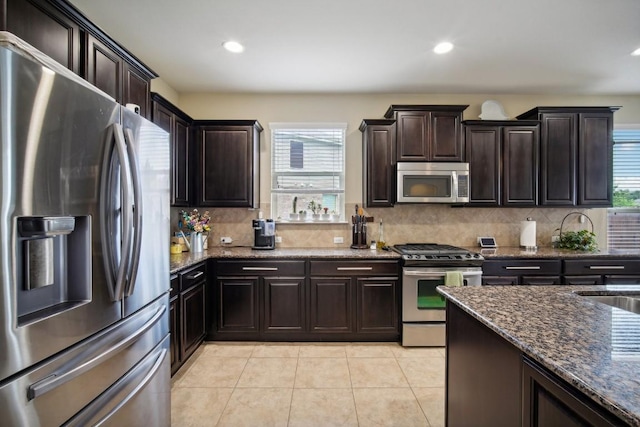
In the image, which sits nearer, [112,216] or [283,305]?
[112,216]

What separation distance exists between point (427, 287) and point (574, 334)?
6.85 ft

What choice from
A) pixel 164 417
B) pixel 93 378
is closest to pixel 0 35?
pixel 93 378

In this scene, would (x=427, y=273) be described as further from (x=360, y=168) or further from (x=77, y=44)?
(x=77, y=44)

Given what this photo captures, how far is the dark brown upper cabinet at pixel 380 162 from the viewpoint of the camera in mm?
3416

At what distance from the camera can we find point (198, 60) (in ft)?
9.66

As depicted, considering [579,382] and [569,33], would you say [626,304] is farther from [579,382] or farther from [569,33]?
[569,33]

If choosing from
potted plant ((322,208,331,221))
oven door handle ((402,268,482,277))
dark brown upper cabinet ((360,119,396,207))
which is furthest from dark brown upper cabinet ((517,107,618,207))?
potted plant ((322,208,331,221))

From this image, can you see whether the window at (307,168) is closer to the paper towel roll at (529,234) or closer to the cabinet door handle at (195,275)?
the cabinet door handle at (195,275)

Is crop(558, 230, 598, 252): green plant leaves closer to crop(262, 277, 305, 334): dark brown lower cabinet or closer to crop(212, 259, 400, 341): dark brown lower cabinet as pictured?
crop(212, 259, 400, 341): dark brown lower cabinet

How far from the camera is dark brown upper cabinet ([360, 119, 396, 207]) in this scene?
3.42 metres

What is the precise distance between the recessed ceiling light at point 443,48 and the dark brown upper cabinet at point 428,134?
0.69 metres

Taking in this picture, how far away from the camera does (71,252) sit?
111 cm

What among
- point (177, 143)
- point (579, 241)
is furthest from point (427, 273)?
point (177, 143)

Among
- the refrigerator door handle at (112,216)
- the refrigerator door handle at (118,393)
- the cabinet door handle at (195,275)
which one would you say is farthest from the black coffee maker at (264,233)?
the refrigerator door handle at (112,216)
